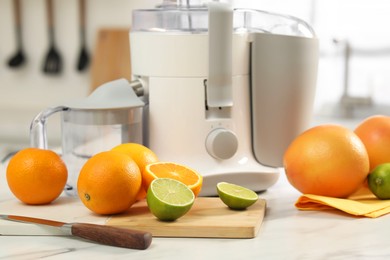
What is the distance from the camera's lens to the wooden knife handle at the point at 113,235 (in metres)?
0.83

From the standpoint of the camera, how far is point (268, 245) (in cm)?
85

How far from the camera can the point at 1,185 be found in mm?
1222

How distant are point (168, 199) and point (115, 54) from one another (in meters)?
2.02

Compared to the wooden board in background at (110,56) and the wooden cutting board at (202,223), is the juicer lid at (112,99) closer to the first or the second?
the wooden cutting board at (202,223)

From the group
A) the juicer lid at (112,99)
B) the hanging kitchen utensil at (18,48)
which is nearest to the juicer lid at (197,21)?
the juicer lid at (112,99)

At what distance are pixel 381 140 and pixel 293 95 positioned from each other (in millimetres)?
170

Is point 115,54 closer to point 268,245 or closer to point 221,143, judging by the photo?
point 221,143

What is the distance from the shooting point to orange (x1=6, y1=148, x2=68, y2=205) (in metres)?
0.98

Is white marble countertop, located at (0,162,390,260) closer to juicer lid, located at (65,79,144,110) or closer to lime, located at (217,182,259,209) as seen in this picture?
lime, located at (217,182,259,209)

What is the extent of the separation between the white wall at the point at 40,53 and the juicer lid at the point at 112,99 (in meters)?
1.83

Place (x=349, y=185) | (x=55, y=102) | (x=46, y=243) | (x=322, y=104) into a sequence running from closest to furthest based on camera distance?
1. (x=46, y=243)
2. (x=349, y=185)
3. (x=322, y=104)
4. (x=55, y=102)

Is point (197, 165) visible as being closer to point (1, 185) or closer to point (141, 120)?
point (141, 120)

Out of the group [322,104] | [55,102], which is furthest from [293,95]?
[55,102]

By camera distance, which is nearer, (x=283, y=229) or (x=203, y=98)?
(x=283, y=229)
